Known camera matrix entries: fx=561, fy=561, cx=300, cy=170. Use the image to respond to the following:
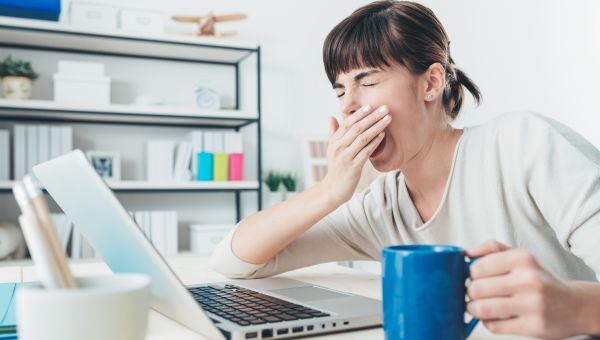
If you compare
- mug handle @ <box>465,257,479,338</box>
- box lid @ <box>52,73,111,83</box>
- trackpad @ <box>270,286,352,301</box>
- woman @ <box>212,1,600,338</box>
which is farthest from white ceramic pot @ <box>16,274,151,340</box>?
box lid @ <box>52,73,111,83</box>

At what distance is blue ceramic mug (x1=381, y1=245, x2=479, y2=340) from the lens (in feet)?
1.54

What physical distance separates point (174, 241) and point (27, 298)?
2.47 m

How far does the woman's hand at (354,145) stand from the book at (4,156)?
1.99m

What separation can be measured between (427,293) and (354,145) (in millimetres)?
566

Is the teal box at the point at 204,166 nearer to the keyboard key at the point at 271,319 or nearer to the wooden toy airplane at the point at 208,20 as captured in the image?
the wooden toy airplane at the point at 208,20

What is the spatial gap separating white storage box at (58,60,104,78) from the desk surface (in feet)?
4.98

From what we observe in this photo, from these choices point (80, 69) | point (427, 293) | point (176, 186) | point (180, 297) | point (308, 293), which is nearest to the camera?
point (427, 293)

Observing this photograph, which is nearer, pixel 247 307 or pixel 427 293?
pixel 427 293

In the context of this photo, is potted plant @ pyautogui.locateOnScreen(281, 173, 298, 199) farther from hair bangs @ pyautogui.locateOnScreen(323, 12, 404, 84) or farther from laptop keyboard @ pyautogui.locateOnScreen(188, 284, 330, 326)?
laptop keyboard @ pyautogui.locateOnScreen(188, 284, 330, 326)

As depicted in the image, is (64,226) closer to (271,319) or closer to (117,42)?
(117,42)

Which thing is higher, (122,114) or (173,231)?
(122,114)

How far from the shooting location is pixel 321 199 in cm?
96

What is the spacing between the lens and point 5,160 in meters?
2.50

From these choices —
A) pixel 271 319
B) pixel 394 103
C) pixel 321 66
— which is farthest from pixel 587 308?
pixel 321 66
